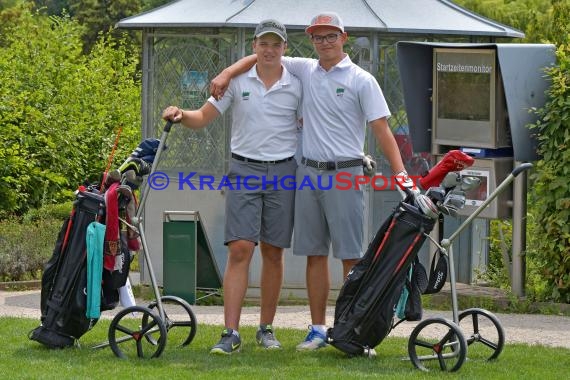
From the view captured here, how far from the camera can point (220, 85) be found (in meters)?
7.80

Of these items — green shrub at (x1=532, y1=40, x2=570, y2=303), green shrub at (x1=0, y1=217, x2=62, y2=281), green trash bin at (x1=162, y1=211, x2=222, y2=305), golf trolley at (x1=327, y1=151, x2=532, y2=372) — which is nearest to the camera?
golf trolley at (x1=327, y1=151, x2=532, y2=372)

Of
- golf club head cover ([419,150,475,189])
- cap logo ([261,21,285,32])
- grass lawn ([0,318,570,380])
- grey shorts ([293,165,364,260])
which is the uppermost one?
cap logo ([261,21,285,32])

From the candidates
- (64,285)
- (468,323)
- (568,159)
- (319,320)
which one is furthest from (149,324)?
(568,159)

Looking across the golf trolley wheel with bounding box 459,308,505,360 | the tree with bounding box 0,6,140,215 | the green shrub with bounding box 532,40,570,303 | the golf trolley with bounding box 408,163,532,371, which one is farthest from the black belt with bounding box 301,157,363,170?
the tree with bounding box 0,6,140,215

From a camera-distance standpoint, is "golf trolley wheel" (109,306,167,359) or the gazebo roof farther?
the gazebo roof

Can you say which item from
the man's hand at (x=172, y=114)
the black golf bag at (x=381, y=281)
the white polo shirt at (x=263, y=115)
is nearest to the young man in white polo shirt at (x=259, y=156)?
the white polo shirt at (x=263, y=115)

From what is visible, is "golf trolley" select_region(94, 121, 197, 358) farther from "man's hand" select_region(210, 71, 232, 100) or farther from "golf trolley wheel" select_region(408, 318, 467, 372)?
"golf trolley wheel" select_region(408, 318, 467, 372)

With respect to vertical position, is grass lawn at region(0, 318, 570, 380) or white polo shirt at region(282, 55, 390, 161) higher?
white polo shirt at region(282, 55, 390, 161)

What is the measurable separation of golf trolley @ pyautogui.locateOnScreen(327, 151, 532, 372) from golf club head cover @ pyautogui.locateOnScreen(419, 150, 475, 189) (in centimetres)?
5

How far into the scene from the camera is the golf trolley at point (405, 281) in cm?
718

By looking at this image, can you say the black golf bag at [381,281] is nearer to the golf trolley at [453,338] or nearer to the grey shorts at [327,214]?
the golf trolley at [453,338]

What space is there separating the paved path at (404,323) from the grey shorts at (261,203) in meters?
1.24

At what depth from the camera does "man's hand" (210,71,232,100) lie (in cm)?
780

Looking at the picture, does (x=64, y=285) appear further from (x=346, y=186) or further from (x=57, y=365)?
(x=346, y=186)
